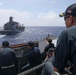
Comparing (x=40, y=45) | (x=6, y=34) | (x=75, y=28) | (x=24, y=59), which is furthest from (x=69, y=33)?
(x=6, y=34)

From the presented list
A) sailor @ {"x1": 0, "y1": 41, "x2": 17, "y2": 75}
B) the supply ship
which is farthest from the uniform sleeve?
the supply ship

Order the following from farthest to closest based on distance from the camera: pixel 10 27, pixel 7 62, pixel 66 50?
pixel 10 27 → pixel 7 62 → pixel 66 50

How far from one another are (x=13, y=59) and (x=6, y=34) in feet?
308

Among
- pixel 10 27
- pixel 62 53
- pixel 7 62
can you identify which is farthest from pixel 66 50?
pixel 10 27

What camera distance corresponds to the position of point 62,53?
9.49ft

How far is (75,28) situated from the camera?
298 cm

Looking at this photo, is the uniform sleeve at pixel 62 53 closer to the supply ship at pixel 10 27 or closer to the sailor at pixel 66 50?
the sailor at pixel 66 50

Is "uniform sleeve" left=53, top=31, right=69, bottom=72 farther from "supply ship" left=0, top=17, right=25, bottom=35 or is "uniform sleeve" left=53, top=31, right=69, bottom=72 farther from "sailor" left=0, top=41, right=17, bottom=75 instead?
"supply ship" left=0, top=17, right=25, bottom=35

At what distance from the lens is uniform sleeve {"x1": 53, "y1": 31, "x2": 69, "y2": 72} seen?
2.88 meters

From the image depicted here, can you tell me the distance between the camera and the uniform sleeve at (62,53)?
9.45ft

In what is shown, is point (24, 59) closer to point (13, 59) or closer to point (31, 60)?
point (31, 60)

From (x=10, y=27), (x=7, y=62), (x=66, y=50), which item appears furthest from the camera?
(x=10, y=27)

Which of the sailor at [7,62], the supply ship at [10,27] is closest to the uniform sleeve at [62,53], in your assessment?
Answer: the sailor at [7,62]

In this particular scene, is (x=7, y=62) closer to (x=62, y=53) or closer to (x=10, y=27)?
(x=62, y=53)
